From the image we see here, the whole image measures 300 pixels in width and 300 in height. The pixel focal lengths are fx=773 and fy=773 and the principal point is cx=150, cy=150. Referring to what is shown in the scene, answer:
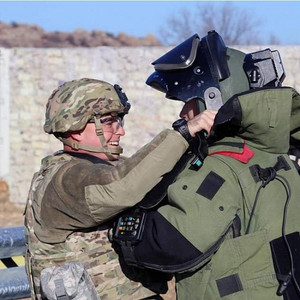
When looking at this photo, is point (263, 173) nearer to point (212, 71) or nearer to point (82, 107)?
point (212, 71)

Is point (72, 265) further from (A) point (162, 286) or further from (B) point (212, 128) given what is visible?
(B) point (212, 128)

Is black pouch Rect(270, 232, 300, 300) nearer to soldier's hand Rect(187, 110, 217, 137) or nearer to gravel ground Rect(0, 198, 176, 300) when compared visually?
soldier's hand Rect(187, 110, 217, 137)

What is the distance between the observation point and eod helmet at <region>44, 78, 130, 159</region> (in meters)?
3.41

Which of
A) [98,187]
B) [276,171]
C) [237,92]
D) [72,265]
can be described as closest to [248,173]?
[276,171]

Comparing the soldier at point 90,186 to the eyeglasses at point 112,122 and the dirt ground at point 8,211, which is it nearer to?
the eyeglasses at point 112,122

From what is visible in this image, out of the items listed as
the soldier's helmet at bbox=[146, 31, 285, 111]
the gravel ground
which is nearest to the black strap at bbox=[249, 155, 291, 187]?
the soldier's helmet at bbox=[146, 31, 285, 111]

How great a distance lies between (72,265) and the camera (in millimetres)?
3283

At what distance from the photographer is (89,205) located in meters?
3.13

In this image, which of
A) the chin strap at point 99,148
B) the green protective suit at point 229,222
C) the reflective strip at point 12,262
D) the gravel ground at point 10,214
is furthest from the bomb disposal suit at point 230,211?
the gravel ground at point 10,214

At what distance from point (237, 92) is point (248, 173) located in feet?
1.15

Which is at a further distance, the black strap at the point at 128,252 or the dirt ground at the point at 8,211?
the dirt ground at the point at 8,211

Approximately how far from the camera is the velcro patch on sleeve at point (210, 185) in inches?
115

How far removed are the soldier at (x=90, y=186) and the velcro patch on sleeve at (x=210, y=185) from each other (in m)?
0.19

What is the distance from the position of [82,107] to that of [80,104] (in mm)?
20
